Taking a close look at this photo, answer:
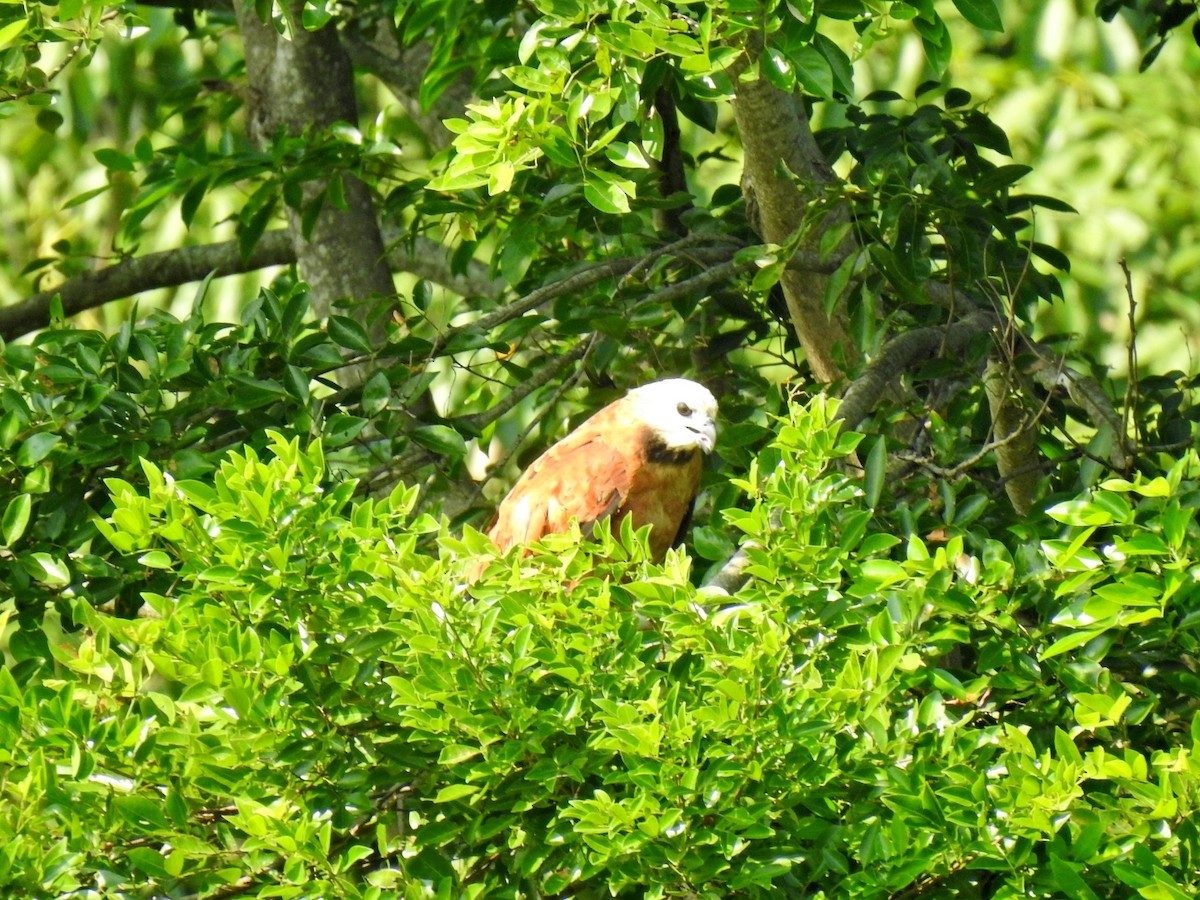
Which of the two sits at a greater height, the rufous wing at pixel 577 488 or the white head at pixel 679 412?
the white head at pixel 679 412

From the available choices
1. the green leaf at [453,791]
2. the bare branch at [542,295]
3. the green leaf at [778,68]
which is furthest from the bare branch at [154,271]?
the green leaf at [453,791]

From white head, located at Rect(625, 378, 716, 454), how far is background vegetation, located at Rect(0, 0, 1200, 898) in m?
0.14

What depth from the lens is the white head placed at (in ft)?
13.6

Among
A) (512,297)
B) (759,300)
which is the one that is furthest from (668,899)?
(512,297)

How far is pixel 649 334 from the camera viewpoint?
13.4 ft

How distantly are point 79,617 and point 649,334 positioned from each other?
210 centimetres

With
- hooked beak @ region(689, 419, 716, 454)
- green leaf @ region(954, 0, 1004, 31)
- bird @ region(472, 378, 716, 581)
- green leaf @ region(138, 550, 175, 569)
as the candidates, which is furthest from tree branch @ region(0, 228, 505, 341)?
green leaf @ region(138, 550, 175, 569)

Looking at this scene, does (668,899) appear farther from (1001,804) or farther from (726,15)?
(726,15)

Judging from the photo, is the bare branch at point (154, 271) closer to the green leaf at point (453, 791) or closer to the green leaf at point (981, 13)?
the green leaf at point (981, 13)

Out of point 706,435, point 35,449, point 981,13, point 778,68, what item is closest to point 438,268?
point 706,435

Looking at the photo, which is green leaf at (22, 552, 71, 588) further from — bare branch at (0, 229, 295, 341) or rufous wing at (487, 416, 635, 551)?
bare branch at (0, 229, 295, 341)

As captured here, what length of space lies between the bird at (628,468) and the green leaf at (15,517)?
1497mm

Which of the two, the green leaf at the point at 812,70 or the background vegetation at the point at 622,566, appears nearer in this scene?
the background vegetation at the point at 622,566

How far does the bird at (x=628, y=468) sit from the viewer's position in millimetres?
4195
